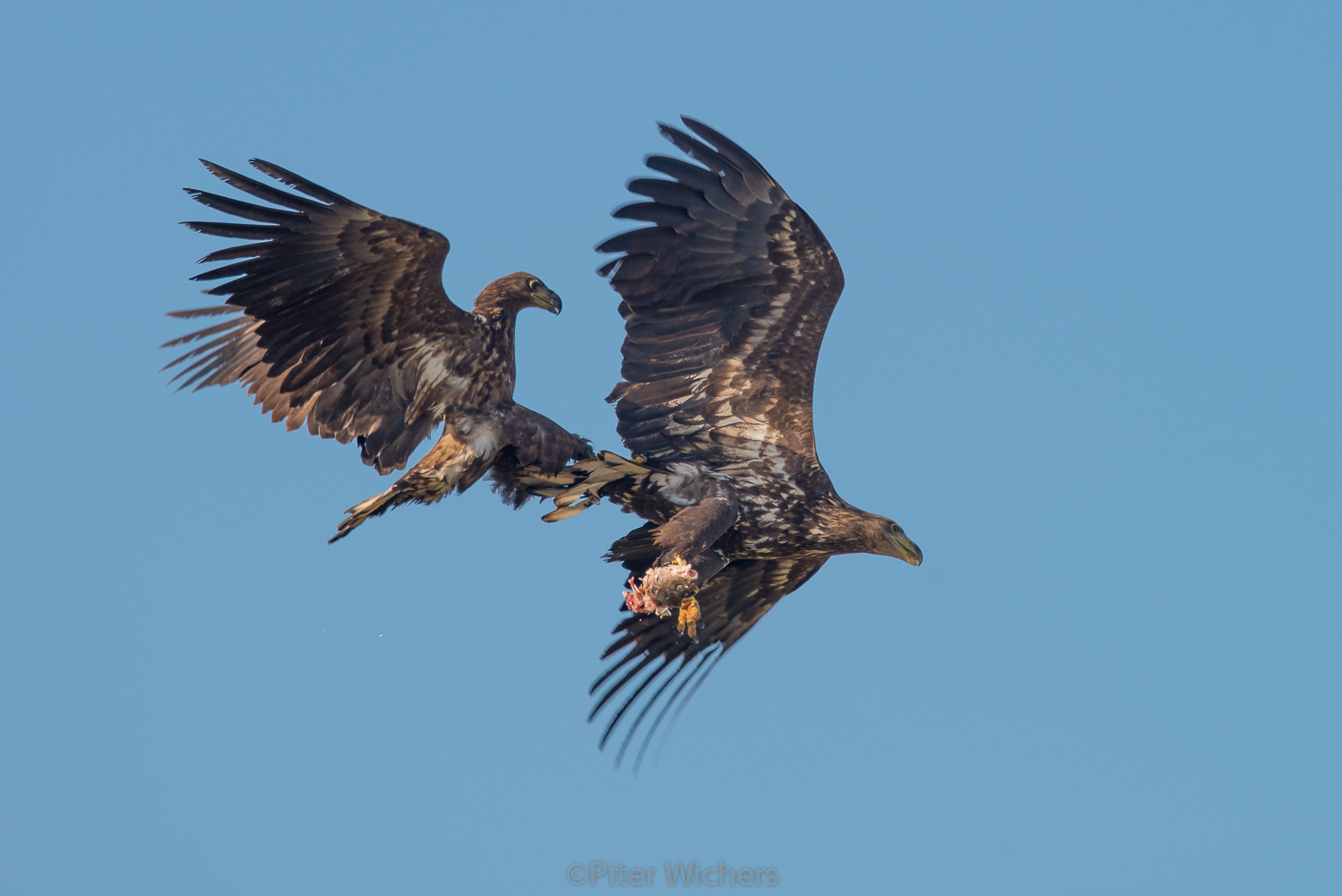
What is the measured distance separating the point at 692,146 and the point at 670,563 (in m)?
2.86

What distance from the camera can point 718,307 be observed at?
10.7m

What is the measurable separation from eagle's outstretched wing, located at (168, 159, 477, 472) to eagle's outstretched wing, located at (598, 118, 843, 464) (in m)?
1.32

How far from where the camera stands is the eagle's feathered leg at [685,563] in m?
9.94

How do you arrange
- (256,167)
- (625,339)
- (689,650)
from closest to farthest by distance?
Answer: (256,167), (625,339), (689,650)

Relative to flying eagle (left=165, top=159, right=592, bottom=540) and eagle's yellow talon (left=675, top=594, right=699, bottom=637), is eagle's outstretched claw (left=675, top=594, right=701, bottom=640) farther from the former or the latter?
flying eagle (left=165, top=159, right=592, bottom=540)

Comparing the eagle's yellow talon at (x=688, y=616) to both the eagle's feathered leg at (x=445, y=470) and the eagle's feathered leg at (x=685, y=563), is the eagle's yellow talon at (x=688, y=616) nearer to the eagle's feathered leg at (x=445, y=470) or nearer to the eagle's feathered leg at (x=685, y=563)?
the eagle's feathered leg at (x=685, y=563)

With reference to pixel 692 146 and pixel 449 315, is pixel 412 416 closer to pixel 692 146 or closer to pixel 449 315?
pixel 449 315

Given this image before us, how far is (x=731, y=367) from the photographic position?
429 inches

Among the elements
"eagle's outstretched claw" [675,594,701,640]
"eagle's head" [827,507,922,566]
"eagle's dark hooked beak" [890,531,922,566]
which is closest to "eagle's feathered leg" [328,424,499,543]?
"eagle's outstretched claw" [675,594,701,640]

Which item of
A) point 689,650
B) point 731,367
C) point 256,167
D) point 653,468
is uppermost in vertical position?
point 256,167

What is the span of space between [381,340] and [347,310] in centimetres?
36

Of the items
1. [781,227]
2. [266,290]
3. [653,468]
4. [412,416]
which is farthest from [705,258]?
[266,290]

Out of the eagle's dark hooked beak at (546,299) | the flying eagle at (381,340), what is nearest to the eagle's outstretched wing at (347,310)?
the flying eagle at (381,340)

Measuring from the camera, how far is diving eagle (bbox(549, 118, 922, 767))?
10359 millimetres
